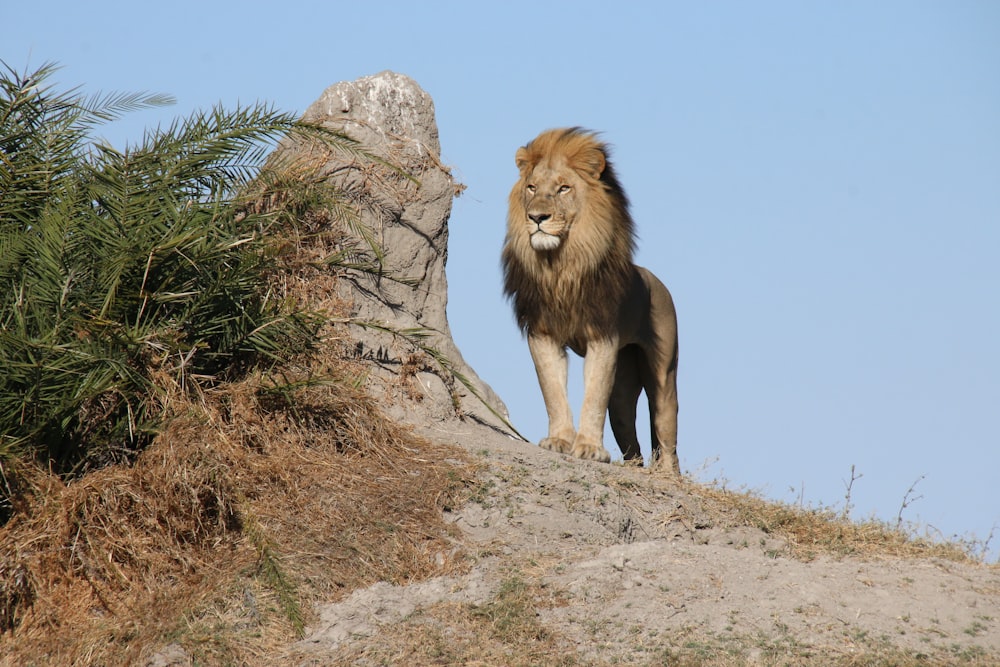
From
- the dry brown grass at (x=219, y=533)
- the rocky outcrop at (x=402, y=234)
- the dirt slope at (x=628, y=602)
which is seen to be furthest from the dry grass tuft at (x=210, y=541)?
the rocky outcrop at (x=402, y=234)

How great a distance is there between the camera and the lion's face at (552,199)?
31.6ft

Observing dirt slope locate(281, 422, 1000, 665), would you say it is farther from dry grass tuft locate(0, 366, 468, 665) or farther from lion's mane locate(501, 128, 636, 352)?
lion's mane locate(501, 128, 636, 352)

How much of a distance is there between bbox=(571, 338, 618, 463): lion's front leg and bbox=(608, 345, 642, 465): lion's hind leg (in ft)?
4.53

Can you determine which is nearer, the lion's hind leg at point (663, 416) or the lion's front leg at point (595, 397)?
the lion's front leg at point (595, 397)

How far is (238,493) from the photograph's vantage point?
24.1 ft

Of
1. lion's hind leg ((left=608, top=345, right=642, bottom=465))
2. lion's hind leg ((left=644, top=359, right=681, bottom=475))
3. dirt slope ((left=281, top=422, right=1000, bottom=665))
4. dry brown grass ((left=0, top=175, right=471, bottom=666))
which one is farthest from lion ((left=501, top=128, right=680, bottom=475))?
dry brown grass ((left=0, top=175, right=471, bottom=666))

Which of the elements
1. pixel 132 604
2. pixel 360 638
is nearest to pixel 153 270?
pixel 132 604

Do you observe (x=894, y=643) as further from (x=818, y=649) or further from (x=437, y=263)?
(x=437, y=263)

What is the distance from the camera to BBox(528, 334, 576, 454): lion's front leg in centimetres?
950

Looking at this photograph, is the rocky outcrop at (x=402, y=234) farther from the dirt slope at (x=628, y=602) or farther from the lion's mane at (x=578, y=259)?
the dirt slope at (x=628, y=602)

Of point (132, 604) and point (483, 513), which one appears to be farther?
point (483, 513)

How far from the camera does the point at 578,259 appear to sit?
9.74 m

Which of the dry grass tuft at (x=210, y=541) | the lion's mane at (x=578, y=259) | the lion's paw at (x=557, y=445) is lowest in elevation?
the dry grass tuft at (x=210, y=541)

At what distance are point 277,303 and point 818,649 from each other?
3.85 meters
